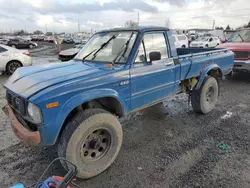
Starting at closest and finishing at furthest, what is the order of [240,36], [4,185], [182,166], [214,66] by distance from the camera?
[4,185] < [182,166] < [214,66] < [240,36]

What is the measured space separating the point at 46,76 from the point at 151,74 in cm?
172

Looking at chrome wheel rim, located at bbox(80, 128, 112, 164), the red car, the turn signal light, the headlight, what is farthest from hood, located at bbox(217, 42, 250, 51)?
the headlight

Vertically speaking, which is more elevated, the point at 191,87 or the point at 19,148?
the point at 191,87

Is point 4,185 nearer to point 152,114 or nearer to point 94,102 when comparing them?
point 94,102

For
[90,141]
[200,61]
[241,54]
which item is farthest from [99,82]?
[241,54]

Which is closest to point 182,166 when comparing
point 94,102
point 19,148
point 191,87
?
point 94,102

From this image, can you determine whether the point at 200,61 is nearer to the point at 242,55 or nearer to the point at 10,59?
the point at 242,55

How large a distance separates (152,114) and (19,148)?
3.02 m

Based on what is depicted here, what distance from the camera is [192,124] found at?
4719mm

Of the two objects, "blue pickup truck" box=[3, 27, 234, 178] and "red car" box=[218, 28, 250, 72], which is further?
"red car" box=[218, 28, 250, 72]

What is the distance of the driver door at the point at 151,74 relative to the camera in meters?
3.53

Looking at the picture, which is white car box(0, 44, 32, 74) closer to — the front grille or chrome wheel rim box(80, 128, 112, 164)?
chrome wheel rim box(80, 128, 112, 164)

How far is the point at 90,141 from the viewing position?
9.99 ft

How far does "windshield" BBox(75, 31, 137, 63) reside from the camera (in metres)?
3.57
